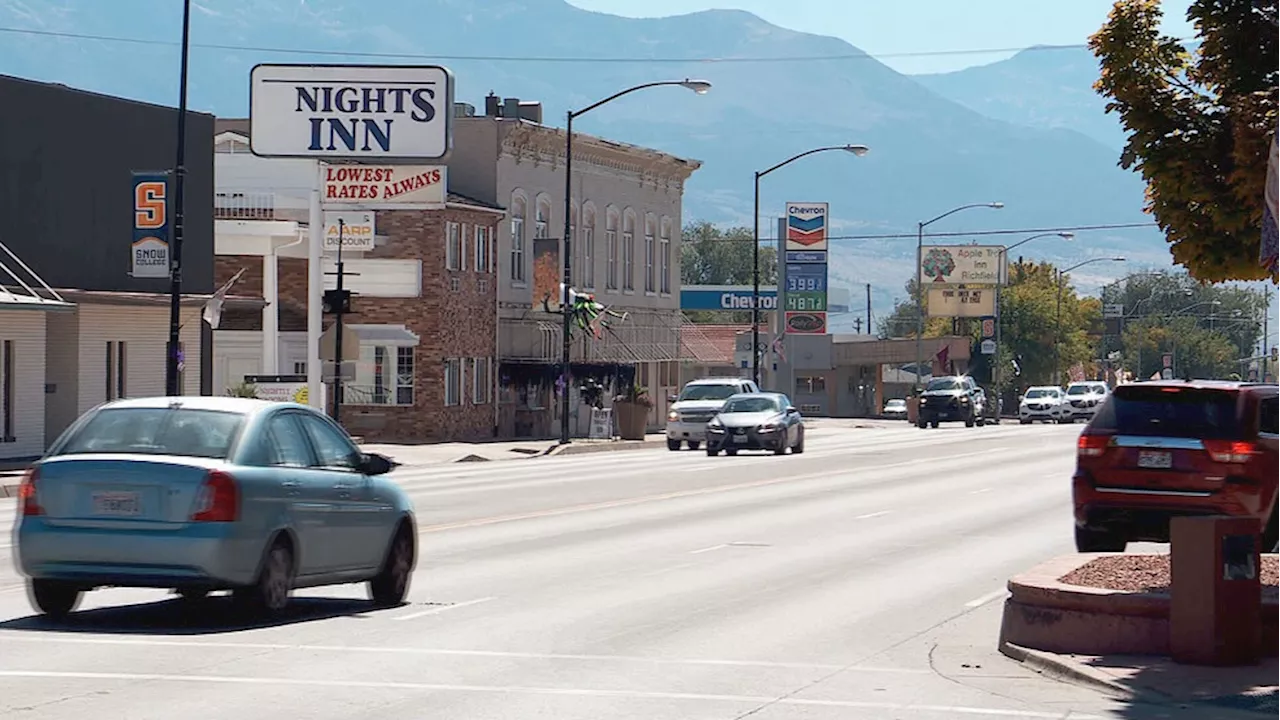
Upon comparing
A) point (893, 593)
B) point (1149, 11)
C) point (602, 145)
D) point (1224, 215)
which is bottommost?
point (893, 593)

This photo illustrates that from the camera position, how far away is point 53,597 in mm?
14562

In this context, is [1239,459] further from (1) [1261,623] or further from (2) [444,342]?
(2) [444,342]

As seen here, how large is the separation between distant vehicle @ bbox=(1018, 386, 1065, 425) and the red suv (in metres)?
73.3

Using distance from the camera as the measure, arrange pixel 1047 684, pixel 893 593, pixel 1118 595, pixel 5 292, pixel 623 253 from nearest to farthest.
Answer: pixel 1047 684 → pixel 1118 595 → pixel 893 593 → pixel 5 292 → pixel 623 253

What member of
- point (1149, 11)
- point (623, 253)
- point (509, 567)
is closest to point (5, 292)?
point (509, 567)

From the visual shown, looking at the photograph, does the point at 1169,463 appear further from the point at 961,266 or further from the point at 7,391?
the point at 961,266

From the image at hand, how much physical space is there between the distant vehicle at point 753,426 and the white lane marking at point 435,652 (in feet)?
117

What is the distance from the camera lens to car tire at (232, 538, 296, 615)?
569 inches

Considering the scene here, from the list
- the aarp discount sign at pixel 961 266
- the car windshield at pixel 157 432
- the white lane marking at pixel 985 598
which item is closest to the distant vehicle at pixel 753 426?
the white lane marking at pixel 985 598

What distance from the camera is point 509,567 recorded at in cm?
1970

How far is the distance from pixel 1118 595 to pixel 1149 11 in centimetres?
469

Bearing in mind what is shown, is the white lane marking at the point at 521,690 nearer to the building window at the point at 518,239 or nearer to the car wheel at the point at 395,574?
the car wheel at the point at 395,574

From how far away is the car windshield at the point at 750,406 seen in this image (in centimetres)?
5012

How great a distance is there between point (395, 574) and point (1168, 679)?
6.30 metres
